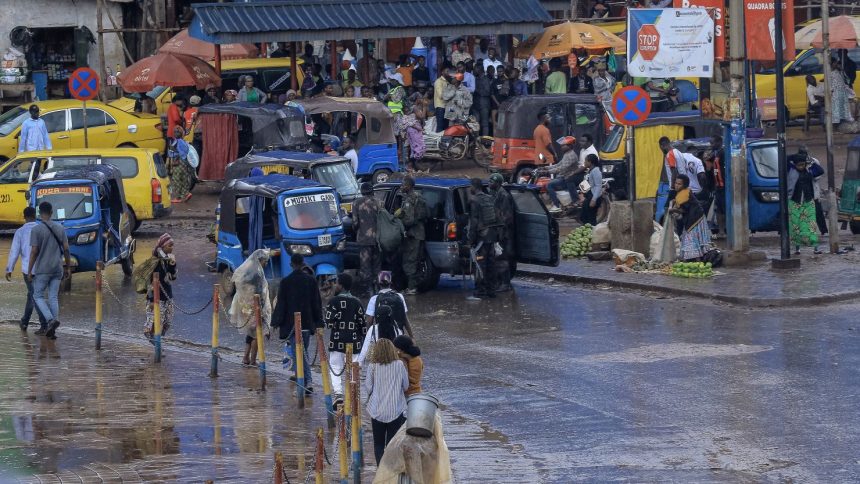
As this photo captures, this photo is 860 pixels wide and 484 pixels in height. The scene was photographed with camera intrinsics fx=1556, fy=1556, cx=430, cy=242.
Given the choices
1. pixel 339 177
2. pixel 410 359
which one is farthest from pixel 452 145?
pixel 410 359

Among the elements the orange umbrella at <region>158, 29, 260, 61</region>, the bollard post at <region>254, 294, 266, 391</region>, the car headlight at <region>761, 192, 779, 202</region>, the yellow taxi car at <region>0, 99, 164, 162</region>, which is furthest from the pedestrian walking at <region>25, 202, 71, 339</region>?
the orange umbrella at <region>158, 29, 260, 61</region>

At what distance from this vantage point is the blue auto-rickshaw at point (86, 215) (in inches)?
884

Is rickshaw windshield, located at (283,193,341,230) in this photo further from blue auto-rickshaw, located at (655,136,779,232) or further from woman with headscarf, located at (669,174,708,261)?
blue auto-rickshaw, located at (655,136,779,232)

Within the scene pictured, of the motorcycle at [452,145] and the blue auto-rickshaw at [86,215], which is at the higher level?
the motorcycle at [452,145]

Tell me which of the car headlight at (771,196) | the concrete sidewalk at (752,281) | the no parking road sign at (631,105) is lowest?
the concrete sidewalk at (752,281)

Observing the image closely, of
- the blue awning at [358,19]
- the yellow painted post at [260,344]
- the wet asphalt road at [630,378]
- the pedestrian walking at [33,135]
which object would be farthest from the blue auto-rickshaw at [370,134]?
the yellow painted post at [260,344]

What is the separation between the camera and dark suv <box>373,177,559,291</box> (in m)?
21.3

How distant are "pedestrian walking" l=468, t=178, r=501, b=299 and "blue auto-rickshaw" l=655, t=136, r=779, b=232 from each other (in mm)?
4777

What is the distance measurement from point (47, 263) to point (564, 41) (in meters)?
19.5

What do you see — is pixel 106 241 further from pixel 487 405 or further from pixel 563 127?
pixel 563 127

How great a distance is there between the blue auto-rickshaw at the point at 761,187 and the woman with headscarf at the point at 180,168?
1069 centimetres

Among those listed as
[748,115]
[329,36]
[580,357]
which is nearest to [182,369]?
[580,357]

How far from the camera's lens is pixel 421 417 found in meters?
10.7

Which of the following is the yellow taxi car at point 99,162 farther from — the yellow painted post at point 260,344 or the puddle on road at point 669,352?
the puddle on road at point 669,352
